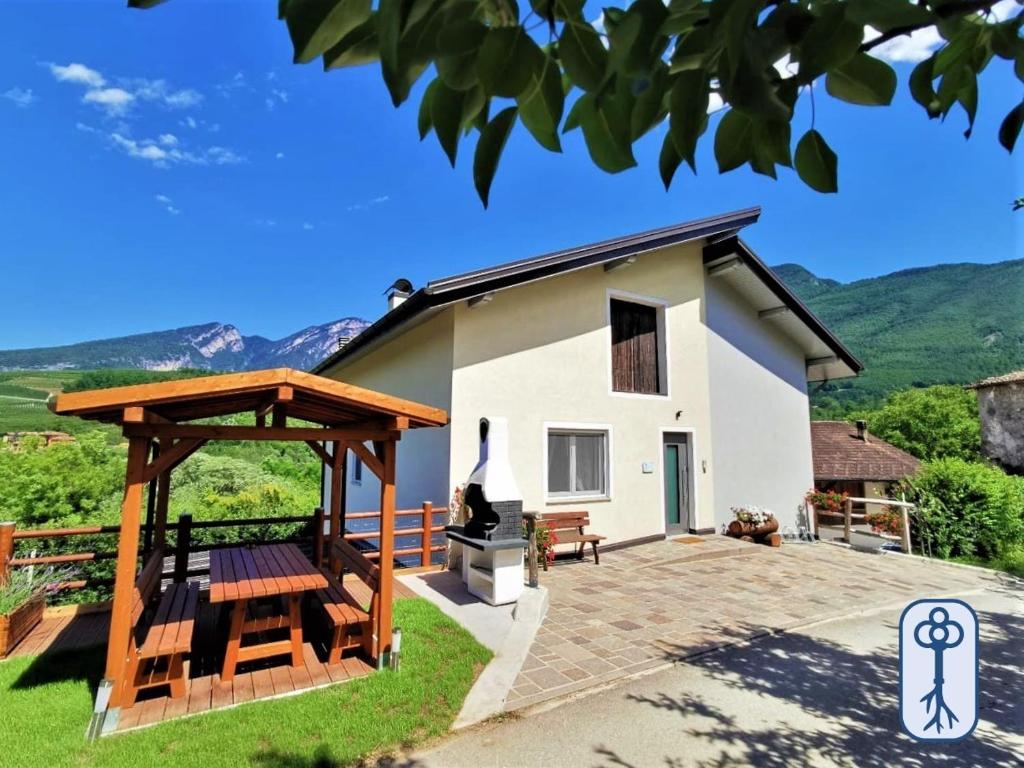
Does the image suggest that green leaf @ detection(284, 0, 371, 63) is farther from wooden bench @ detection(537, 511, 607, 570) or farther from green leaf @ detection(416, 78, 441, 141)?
wooden bench @ detection(537, 511, 607, 570)

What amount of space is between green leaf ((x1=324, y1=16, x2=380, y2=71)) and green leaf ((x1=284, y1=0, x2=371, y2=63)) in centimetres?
3

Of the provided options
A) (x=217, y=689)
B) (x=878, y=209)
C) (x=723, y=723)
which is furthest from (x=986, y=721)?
(x=217, y=689)

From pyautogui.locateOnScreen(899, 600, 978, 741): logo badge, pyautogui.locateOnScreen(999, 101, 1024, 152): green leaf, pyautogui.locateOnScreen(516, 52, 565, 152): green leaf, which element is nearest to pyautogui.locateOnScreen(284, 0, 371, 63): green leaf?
pyautogui.locateOnScreen(516, 52, 565, 152): green leaf

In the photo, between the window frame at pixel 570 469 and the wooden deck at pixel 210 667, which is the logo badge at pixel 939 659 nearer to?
the wooden deck at pixel 210 667

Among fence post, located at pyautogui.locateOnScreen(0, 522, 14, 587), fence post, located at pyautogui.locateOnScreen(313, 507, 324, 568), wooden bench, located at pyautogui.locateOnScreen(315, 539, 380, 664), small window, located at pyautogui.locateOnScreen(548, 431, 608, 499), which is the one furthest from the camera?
small window, located at pyautogui.locateOnScreen(548, 431, 608, 499)

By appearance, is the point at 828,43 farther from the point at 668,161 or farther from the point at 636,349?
the point at 636,349

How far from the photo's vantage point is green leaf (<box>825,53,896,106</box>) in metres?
0.72

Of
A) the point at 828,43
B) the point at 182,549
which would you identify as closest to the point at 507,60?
the point at 828,43

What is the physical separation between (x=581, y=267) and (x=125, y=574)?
300 inches

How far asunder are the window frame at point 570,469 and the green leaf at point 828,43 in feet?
28.2

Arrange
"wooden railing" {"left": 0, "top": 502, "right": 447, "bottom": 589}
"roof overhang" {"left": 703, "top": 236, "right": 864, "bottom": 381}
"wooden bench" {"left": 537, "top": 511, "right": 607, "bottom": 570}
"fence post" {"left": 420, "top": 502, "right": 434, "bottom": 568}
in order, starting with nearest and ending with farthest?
1. "wooden railing" {"left": 0, "top": 502, "right": 447, "bottom": 589}
2. "fence post" {"left": 420, "top": 502, "right": 434, "bottom": 568}
3. "wooden bench" {"left": 537, "top": 511, "right": 607, "bottom": 570}
4. "roof overhang" {"left": 703, "top": 236, "right": 864, "bottom": 381}

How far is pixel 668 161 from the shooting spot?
2.55ft

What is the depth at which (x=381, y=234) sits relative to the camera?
1252 inches

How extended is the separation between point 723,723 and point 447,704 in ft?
7.01
